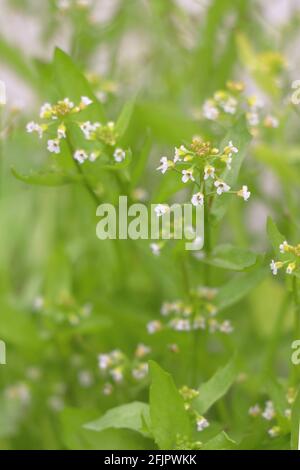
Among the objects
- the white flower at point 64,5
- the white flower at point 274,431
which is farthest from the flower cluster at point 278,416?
the white flower at point 64,5

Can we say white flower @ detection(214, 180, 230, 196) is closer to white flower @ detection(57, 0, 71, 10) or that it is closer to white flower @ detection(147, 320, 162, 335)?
white flower @ detection(147, 320, 162, 335)

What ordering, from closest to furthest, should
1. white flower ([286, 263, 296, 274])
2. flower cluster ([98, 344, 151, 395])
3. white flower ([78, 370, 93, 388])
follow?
white flower ([286, 263, 296, 274])
flower cluster ([98, 344, 151, 395])
white flower ([78, 370, 93, 388])

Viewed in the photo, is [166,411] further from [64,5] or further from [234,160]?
[64,5]

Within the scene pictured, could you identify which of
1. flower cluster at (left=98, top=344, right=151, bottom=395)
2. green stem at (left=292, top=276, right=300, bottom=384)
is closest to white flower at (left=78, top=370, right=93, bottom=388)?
flower cluster at (left=98, top=344, right=151, bottom=395)

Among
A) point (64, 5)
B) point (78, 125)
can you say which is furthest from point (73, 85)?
point (64, 5)

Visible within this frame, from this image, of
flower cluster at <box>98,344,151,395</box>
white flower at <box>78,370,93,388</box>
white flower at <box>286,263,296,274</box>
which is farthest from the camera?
white flower at <box>78,370,93,388</box>

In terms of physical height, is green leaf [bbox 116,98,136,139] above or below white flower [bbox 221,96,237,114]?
below
